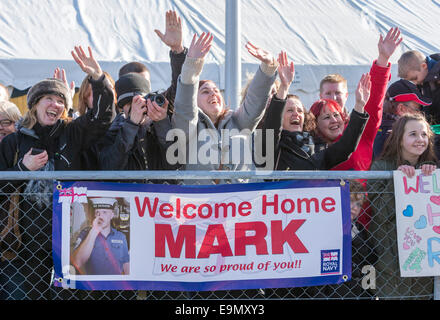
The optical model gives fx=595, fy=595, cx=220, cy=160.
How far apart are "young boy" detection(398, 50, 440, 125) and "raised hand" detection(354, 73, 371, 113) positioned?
1075 millimetres

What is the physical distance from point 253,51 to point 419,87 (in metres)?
1.98

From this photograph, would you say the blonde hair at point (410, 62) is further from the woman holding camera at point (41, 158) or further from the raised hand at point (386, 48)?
the woman holding camera at point (41, 158)

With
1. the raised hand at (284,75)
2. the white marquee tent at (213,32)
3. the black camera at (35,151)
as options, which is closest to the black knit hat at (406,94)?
the raised hand at (284,75)

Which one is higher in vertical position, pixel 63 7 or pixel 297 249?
pixel 63 7

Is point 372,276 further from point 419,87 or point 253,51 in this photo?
point 419,87

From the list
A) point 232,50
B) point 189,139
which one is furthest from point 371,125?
point 232,50

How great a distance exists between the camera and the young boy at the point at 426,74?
4820 mm

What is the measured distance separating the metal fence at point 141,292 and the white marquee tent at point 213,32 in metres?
4.48

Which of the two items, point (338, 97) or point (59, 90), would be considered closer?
point (59, 90)

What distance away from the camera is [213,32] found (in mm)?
9211

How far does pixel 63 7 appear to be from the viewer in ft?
30.3
